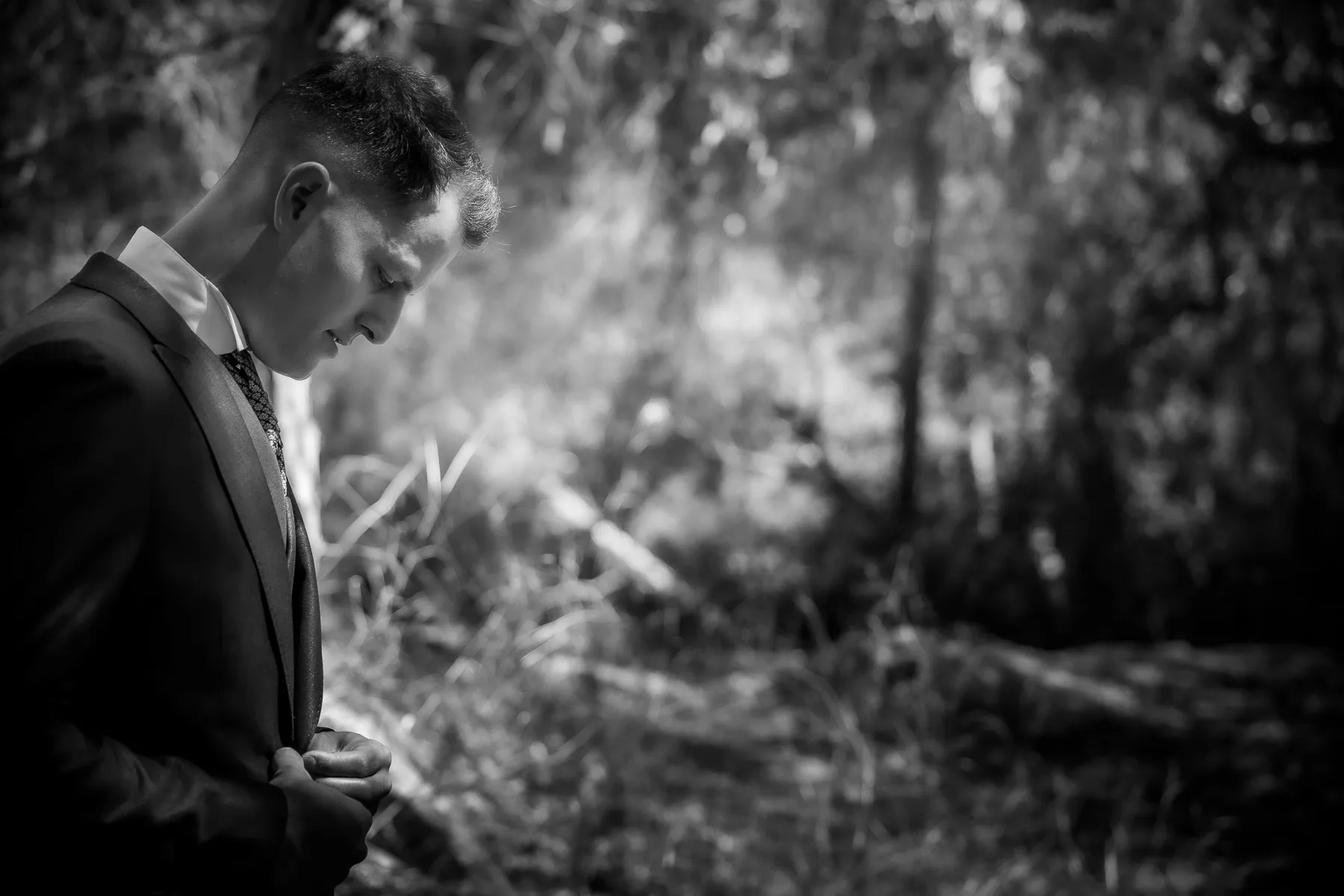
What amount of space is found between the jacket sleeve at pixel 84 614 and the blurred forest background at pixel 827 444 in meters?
1.76

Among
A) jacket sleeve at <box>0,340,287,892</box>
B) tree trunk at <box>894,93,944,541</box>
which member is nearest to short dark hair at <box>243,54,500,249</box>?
jacket sleeve at <box>0,340,287,892</box>

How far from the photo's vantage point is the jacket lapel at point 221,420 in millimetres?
916

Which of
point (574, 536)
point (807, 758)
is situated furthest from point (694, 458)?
point (807, 758)

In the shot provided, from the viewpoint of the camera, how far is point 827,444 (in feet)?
25.6

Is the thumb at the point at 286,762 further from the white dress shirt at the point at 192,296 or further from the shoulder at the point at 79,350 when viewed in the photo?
the shoulder at the point at 79,350

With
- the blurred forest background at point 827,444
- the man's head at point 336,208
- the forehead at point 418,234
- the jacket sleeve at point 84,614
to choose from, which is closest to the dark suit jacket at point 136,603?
the jacket sleeve at point 84,614

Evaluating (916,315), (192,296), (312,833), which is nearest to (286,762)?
(312,833)

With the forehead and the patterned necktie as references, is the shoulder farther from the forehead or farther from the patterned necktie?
the forehead

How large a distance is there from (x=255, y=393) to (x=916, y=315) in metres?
5.15

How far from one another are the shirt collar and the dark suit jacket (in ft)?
0.11

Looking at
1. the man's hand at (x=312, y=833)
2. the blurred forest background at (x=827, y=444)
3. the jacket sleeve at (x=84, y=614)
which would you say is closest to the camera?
the jacket sleeve at (x=84, y=614)

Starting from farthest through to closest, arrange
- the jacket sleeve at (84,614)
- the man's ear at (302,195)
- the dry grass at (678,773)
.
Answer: the dry grass at (678,773)
the man's ear at (302,195)
the jacket sleeve at (84,614)

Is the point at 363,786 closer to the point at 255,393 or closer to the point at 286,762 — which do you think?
the point at 286,762

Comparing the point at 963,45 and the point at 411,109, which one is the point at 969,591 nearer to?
the point at 963,45
